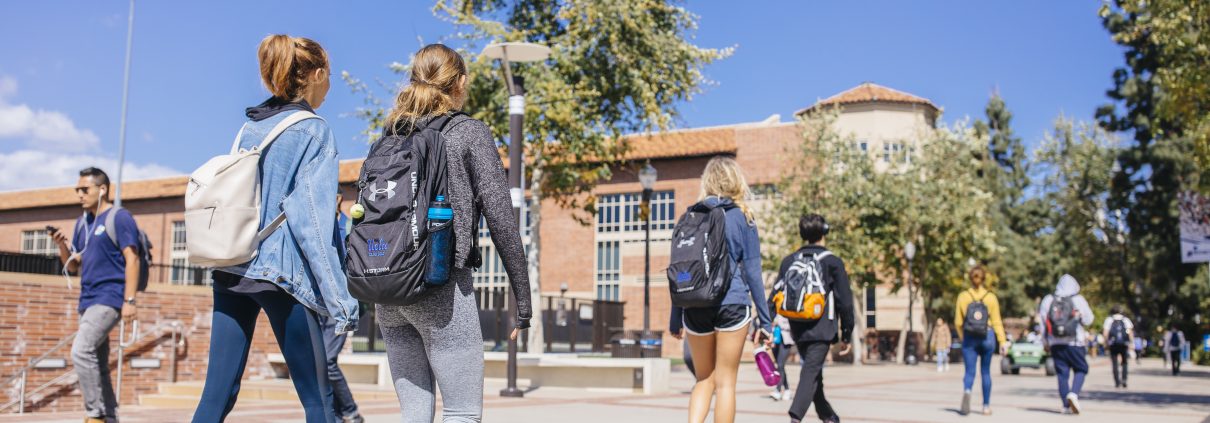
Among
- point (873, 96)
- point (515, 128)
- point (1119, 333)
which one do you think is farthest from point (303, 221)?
point (873, 96)

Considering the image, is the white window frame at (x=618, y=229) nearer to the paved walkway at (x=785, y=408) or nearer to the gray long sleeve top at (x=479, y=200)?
the paved walkway at (x=785, y=408)

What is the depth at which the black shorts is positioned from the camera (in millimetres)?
5734

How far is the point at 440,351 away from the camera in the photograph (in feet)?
11.2

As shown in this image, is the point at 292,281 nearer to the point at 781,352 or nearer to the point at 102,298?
the point at 102,298

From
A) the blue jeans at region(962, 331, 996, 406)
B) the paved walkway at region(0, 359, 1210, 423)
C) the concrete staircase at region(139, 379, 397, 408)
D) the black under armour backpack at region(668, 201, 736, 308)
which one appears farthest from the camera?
the concrete staircase at region(139, 379, 397, 408)

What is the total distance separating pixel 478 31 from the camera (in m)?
25.2

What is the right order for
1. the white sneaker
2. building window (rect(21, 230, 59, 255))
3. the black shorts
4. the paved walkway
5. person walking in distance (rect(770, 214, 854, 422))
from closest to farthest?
the black shorts, person walking in distance (rect(770, 214, 854, 422)), the paved walkway, the white sneaker, building window (rect(21, 230, 59, 255))

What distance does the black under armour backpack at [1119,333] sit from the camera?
783 inches

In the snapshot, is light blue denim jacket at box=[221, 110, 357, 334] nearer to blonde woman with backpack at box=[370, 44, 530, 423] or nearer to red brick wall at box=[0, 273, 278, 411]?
blonde woman with backpack at box=[370, 44, 530, 423]

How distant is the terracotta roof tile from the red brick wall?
104 ft

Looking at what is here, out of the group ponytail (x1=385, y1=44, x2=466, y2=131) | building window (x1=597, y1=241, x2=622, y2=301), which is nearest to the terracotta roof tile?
building window (x1=597, y1=241, x2=622, y2=301)

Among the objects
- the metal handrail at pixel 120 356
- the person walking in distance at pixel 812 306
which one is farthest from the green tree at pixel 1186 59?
the metal handrail at pixel 120 356

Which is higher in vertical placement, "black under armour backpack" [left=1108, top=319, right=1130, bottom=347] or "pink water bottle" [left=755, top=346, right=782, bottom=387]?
"pink water bottle" [left=755, top=346, right=782, bottom=387]

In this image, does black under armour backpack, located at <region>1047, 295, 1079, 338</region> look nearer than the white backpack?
No
